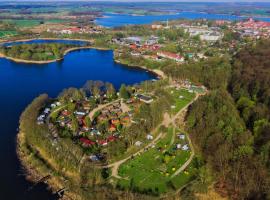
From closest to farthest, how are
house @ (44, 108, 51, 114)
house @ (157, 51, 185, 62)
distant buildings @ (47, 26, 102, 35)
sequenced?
house @ (44, 108, 51, 114) < house @ (157, 51, 185, 62) < distant buildings @ (47, 26, 102, 35)

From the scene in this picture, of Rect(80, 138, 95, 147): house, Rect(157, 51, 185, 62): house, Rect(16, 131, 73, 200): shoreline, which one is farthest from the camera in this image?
Rect(157, 51, 185, 62): house

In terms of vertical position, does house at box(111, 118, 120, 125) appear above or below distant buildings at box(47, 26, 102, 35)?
below

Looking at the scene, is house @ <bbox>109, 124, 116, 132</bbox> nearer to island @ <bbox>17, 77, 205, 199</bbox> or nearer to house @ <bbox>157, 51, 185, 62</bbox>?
island @ <bbox>17, 77, 205, 199</bbox>

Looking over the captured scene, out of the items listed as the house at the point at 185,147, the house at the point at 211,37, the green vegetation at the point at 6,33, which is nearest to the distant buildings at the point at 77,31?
the green vegetation at the point at 6,33

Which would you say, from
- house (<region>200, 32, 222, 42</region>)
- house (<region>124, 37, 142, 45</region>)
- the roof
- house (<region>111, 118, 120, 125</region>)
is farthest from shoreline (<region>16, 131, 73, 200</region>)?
house (<region>200, 32, 222, 42</region>)

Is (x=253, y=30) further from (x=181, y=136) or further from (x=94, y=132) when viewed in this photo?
(x=94, y=132)

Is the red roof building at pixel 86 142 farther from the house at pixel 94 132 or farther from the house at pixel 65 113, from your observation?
the house at pixel 65 113

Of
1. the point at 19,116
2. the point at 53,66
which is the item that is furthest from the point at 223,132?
the point at 53,66
